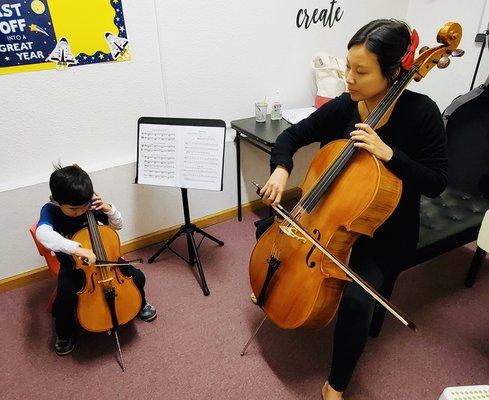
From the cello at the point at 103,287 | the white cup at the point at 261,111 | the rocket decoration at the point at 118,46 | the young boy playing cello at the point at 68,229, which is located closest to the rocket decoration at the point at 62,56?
the rocket decoration at the point at 118,46

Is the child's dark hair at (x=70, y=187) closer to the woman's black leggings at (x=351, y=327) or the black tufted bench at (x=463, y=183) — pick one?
the woman's black leggings at (x=351, y=327)

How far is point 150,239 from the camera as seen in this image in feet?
7.29

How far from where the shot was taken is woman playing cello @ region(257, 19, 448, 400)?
107cm

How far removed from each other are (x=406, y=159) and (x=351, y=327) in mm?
572

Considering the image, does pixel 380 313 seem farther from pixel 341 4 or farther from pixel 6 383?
pixel 341 4

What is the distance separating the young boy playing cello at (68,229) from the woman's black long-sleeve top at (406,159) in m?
0.80

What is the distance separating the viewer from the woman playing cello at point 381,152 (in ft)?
3.50

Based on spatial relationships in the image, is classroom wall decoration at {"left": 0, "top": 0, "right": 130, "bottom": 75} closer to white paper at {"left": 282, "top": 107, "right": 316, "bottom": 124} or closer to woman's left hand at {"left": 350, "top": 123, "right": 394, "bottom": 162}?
white paper at {"left": 282, "top": 107, "right": 316, "bottom": 124}

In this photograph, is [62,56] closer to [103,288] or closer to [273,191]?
[103,288]

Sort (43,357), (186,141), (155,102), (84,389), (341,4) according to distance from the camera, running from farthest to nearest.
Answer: (341,4)
(155,102)
(186,141)
(43,357)
(84,389)

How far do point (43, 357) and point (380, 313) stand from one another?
57.8 inches

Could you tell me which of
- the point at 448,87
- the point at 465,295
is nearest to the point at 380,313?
the point at 465,295

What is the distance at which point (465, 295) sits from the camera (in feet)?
5.93

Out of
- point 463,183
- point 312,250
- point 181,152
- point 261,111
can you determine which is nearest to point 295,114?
point 261,111
